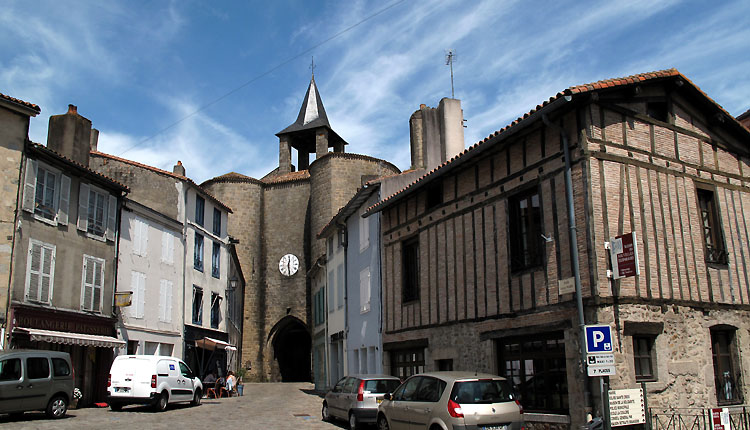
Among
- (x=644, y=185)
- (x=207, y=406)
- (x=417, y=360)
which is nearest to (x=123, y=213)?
(x=207, y=406)

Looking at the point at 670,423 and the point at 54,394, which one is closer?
the point at 670,423

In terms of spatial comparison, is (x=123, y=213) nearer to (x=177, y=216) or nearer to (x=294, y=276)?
(x=177, y=216)

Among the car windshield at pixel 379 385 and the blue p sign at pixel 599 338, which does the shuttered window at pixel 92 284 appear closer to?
the car windshield at pixel 379 385

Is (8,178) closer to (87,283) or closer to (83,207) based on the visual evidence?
(83,207)

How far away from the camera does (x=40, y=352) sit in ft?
42.7

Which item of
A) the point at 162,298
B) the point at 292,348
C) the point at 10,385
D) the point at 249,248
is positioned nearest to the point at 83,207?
the point at 162,298

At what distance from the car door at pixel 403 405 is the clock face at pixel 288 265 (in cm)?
2712

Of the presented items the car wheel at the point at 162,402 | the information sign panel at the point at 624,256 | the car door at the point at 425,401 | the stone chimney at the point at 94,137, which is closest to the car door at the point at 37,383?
the car wheel at the point at 162,402

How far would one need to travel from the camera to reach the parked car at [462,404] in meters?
8.22

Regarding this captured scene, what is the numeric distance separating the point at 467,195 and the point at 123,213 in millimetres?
11784

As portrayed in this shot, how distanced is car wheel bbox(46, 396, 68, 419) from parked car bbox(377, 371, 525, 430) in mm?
7929

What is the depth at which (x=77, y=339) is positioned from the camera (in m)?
16.2

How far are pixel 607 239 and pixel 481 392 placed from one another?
3.09m

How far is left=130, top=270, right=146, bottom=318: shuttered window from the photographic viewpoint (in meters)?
19.9
